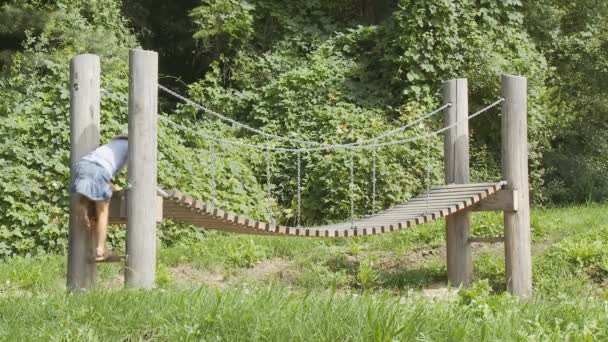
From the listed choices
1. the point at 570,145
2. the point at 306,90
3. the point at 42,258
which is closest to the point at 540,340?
the point at 42,258

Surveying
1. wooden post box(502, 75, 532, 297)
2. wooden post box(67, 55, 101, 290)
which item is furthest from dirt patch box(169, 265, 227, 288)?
wooden post box(502, 75, 532, 297)

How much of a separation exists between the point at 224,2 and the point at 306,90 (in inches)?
89.6

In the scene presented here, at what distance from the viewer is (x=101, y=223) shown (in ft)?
16.6

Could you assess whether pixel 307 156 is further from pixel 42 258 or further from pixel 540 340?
pixel 540 340

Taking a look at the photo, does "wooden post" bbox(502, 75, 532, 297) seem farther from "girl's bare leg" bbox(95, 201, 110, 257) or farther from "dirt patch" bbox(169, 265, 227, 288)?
"girl's bare leg" bbox(95, 201, 110, 257)

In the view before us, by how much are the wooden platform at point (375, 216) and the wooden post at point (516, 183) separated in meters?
0.12

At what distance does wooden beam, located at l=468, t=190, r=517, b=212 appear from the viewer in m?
6.75

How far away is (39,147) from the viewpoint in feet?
27.5

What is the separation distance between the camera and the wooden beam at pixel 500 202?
675 cm

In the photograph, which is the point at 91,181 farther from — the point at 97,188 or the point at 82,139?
the point at 82,139

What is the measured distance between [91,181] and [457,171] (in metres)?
3.42

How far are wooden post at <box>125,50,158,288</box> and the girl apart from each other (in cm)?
13

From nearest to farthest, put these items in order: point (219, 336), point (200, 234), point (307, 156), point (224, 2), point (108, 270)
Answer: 1. point (219, 336)
2. point (108, 270)
3. point (200, 234)
4. point (307, 156)
5. point (224, 2)

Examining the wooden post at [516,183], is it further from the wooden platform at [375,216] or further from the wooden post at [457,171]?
the wooden post at [457,171]
